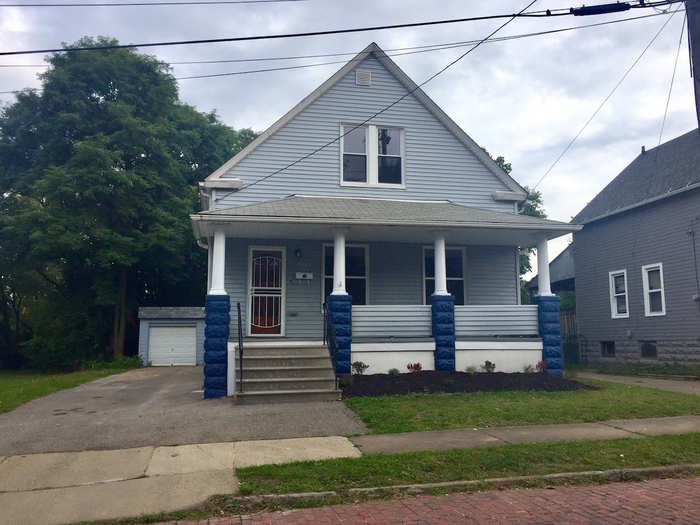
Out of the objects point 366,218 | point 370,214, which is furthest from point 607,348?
point 366,218

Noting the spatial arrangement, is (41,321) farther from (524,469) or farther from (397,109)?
(524,469)

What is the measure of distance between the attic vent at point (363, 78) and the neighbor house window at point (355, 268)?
430 centimetres

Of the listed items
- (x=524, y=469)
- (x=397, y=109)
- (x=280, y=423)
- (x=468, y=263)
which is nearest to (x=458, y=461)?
(x=524, y=469)

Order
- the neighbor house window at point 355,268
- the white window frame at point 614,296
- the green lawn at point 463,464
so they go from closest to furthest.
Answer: the green lawn at point 463,464
the neighbor house window at point 355,268
the white window frame at point 614,296

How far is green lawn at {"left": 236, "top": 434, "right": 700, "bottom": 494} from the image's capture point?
19.9 ft

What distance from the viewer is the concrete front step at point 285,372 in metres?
11.0

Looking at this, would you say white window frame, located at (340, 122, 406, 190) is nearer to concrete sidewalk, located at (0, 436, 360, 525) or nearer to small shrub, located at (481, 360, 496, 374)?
small shrub, located at (481, 360, 496, 374)

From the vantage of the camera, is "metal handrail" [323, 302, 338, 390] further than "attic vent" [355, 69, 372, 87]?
No

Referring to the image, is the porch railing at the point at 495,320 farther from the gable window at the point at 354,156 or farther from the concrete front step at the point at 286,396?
the gable window at the point at 354,156

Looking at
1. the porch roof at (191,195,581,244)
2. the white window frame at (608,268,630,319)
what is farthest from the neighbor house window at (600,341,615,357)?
the porch roof at (191,195,581,244)

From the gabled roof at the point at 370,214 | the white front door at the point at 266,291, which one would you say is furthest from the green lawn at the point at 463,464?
the white front door at the point at 266,291

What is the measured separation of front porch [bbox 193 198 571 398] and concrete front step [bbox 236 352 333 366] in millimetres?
418

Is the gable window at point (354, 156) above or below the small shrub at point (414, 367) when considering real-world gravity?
above

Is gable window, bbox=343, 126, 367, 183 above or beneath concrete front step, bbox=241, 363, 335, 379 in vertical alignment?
above
